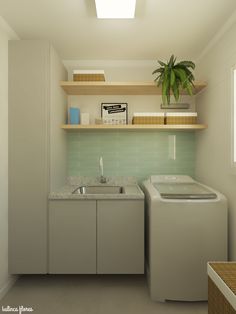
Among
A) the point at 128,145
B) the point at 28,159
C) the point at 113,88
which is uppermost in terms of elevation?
the point at 113,88

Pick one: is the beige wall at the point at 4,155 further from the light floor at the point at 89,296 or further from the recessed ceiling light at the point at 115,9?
the recessed ceiling light at the point at 115,9

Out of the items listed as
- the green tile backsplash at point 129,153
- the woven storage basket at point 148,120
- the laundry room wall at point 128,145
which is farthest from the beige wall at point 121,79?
the woven storage basket at point 148,120

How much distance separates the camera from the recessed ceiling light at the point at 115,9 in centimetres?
181

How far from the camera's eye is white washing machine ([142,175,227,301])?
202cm

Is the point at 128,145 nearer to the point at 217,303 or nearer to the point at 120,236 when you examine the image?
the point at 120,236

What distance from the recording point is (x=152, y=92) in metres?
2.88

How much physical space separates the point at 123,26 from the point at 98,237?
6.53 feet

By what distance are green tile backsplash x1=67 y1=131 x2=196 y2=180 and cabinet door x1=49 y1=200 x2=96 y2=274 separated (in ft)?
2.59

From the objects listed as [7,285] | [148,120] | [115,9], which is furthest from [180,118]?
[7,285]

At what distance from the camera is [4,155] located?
2211 mm

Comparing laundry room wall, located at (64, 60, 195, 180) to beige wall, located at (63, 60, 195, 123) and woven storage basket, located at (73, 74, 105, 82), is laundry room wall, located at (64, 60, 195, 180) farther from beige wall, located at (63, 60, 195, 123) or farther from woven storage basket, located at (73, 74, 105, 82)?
woven storage basket, located at (73, 74, 105, 82)

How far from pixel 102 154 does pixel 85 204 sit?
886mm

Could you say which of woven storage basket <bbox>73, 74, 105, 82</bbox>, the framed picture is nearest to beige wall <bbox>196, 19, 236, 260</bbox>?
the framed picture

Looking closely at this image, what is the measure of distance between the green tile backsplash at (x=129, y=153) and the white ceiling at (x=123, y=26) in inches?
37.8
